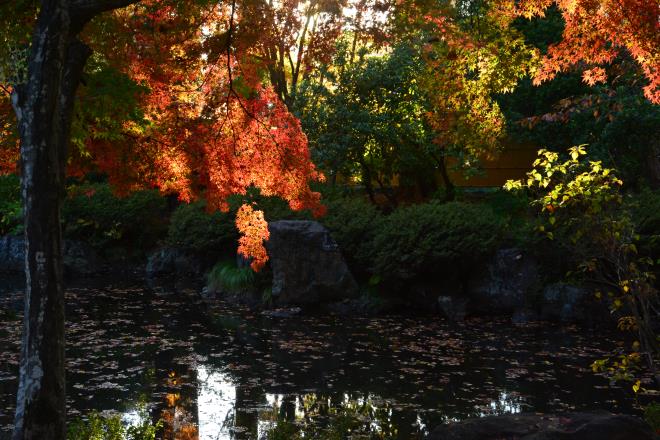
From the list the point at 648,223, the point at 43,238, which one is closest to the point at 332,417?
the point at 43,238

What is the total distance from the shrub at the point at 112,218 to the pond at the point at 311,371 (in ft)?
24.8

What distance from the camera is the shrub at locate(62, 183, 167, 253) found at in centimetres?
2405

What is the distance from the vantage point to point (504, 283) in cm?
1600

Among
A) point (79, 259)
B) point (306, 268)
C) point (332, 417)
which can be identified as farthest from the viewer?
point (79, 259)

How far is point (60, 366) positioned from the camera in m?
6.13

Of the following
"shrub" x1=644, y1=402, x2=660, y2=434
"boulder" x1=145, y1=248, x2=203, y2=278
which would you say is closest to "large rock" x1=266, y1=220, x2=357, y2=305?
"boulder" x1=145, y1=248, x2=203, y2=278

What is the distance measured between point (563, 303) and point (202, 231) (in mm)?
9769

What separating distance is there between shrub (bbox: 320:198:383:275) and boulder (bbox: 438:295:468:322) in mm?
2084

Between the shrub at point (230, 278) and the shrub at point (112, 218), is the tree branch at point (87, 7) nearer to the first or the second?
the shrub at point (230, 278)

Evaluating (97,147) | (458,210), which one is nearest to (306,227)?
(458,210)

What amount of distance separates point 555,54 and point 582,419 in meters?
5.50

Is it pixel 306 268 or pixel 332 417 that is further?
pixel 306 268

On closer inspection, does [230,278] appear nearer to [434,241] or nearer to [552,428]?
[434,241]

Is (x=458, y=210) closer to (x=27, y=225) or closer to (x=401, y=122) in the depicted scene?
(x=401, y=122)
